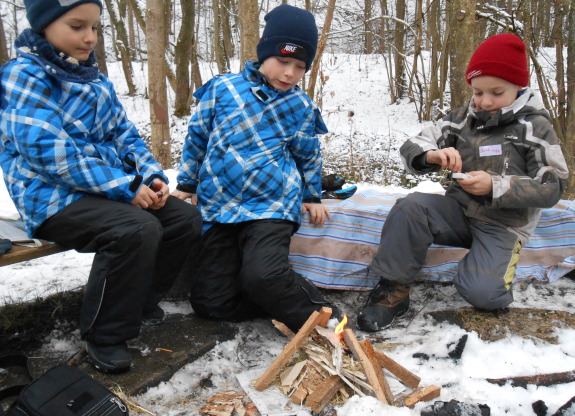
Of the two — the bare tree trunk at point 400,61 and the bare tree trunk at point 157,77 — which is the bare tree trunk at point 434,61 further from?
the bare tree trunk at point 157,77

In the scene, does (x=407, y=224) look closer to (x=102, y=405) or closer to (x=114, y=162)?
(x=114, y=162)

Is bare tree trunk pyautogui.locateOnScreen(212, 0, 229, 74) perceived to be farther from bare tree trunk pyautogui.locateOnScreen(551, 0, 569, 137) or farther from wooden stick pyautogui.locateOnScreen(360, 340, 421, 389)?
wooden stick pyautogui.locateOnScreen(360, 340, 421, 389)

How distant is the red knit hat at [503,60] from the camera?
2.59 m

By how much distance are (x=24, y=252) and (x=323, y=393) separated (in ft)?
4.78

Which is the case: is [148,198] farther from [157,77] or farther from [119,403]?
[157,77]

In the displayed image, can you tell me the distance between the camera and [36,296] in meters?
2.63

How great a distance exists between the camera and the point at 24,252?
2.14 meters

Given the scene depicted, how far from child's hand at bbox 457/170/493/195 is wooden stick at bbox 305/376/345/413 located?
50.7 inches

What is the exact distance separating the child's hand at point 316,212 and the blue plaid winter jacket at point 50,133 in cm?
118

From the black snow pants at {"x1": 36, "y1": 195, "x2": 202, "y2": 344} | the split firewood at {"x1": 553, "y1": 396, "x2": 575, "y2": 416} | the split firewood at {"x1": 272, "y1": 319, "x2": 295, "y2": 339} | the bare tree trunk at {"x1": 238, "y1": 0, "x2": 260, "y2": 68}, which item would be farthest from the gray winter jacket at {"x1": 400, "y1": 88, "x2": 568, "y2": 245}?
the bare tree trunk at {"x1": 238, "y1": 0, "x2": 260, "y2": 68}

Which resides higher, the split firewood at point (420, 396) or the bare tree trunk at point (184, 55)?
the bare tree trunk at point (184, 55)

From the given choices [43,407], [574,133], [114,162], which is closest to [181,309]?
[114,162]

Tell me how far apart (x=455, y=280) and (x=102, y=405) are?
6.51 ft

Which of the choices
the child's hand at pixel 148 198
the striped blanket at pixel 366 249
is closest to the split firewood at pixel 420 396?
the striped blanket at pixel 366 249
